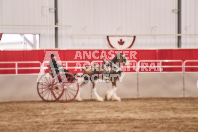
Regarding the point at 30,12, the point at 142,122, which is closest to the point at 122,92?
the point at 142,122

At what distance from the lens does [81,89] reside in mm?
10641

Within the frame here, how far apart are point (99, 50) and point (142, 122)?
957 centimetres

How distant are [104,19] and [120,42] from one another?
145 centimetres

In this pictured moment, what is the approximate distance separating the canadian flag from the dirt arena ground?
26.1ft

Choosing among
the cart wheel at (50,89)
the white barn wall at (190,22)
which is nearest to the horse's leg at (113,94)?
the cart wheel at (50,89)

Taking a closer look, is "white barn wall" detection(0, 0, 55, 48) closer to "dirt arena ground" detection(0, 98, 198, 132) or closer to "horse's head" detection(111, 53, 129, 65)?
"horse's head" detection(111, 53, 129, 65)

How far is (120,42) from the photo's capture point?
52.6 ft

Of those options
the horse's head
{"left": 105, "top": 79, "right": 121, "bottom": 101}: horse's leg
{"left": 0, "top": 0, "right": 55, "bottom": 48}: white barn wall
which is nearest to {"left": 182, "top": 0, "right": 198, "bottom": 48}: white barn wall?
{"left": 0, "top": 0, "right": 55, "bottom": 48}: white barn wall

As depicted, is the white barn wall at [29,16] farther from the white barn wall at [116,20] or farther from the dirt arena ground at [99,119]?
the dirt arena ground at [99,119]

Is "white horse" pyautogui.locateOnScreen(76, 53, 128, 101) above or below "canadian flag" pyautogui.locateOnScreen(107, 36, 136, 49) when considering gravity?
below

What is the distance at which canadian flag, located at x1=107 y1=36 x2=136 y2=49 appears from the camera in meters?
16.0

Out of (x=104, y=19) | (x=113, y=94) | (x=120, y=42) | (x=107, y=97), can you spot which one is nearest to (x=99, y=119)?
(x=107, y=97)

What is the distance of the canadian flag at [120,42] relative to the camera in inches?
631

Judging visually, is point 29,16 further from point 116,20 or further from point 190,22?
point 190,22
